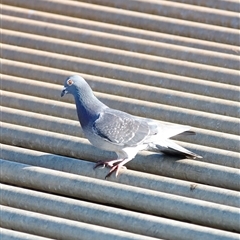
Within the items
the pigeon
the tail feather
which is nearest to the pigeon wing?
the pigeon

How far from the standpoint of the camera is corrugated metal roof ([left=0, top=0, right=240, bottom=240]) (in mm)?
4719

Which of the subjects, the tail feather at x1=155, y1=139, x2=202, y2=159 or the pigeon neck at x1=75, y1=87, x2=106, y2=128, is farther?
the pigeon neck at x1=75, y1=87, x2=106, y2=128

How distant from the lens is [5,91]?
5898mm

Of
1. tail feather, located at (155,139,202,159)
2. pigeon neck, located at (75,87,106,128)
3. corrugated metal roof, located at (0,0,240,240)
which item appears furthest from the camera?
pigeon neck, located at (75,87,106,128)

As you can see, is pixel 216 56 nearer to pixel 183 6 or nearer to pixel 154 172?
pixel 183 6

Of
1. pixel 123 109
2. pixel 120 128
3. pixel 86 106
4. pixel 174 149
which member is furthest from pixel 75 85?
pixel 174 149

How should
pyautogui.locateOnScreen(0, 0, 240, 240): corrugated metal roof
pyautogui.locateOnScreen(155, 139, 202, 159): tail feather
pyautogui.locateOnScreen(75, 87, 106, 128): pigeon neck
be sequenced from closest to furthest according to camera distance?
pyautogui.locateOnScreen(0, 0, 240, 240): corrugated metal roof
pyautogui.locateOnScreen(155, 139, 202, 159): tail feather
pyautogui.locateOnScreen(75, 87, 106, 128): pigeon neck

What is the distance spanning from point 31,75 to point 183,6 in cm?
134

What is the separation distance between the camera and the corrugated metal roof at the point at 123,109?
15.5 ft

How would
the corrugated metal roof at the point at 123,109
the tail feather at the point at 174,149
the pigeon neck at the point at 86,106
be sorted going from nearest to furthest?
the corrugated metal roof at the point at 123,109, the tail feather at the point at 174,149, the pigeon neck at the point at 86,106

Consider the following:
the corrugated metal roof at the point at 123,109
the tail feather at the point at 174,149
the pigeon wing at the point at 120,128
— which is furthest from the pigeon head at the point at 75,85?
the tail feather at the point at 174,149

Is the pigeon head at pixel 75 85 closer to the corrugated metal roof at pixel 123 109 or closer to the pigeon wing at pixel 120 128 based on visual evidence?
the pigeon wing at pixel 120 128

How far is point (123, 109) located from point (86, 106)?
1.56ft

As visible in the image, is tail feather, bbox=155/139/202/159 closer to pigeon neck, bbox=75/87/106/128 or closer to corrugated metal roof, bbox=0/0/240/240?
corrugated metal roof, bbox=0/0/240/240
